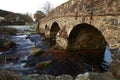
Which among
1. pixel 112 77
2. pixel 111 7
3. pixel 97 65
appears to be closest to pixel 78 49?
pixel 97 65

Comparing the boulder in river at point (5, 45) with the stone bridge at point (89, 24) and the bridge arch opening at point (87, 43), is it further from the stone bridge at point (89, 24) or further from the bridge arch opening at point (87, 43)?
the bridge arch opening at point (87, 43)

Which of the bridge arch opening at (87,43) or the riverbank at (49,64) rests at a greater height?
the bridge arch opening at (87,43)

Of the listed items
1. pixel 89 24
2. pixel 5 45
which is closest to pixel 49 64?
pixel 89 24

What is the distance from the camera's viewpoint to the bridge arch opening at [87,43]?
474 inches

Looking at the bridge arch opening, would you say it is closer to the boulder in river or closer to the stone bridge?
the stone bridge

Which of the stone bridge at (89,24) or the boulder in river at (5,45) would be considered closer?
the stone bridge at (89,24)

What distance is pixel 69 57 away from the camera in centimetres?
1131

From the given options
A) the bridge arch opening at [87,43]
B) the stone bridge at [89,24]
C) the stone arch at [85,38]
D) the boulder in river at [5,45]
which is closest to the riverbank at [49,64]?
the bridge arch opening at [87,43]

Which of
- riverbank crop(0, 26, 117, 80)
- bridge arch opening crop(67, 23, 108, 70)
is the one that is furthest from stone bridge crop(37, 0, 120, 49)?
riverbank crop(0, 26, 117, 80)

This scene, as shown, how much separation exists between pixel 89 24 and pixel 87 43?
12.3 feet

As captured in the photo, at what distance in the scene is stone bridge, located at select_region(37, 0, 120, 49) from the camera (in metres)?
7.18

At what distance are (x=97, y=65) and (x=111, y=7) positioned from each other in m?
4.49

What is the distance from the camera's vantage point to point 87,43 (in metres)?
12.8

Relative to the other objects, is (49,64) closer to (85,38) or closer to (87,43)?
(85,38)
